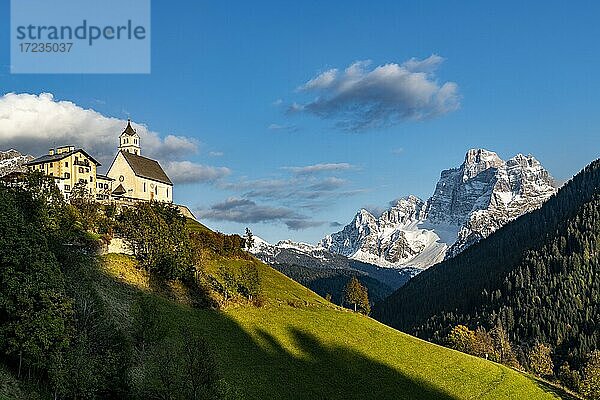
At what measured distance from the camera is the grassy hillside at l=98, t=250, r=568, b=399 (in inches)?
3346

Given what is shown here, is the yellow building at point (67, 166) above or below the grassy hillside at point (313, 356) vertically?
above

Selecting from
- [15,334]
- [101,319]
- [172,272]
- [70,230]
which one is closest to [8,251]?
[15,334]

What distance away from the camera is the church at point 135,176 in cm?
15212

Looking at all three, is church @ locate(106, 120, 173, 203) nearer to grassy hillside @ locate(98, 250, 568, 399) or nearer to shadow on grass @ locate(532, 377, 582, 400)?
grassy hillside @ locate(98, 250, 568, 399)

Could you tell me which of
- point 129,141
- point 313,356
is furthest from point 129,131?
point 313,356

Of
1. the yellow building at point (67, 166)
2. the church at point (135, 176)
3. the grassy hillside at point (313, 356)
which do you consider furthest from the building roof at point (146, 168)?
the grassy hillside at point (313, 356)

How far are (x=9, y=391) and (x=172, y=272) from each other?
50.3 metres

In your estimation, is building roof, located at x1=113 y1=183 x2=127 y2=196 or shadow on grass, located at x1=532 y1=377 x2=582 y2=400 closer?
shadow on grass, located at x1=532 y1=377 x2=582 y2=400

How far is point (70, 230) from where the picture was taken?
9500cm

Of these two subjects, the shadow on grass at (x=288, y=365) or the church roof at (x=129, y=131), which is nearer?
the shadow on grass at (x=288, y=365)

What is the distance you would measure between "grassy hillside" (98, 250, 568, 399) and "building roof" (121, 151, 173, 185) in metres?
55.4

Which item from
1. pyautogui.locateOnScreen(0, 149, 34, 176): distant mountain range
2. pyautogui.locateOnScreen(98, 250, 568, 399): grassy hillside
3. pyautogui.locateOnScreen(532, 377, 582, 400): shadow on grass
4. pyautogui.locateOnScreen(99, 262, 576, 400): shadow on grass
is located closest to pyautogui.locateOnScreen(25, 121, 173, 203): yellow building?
pyautogui.locateOnScreen(0, 149, 34, 176): distant mountain range

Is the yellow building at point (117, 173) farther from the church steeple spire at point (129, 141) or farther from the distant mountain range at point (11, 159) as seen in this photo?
the distant mountain range at point (11, 159)

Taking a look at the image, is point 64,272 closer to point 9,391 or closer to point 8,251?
point 8,251
